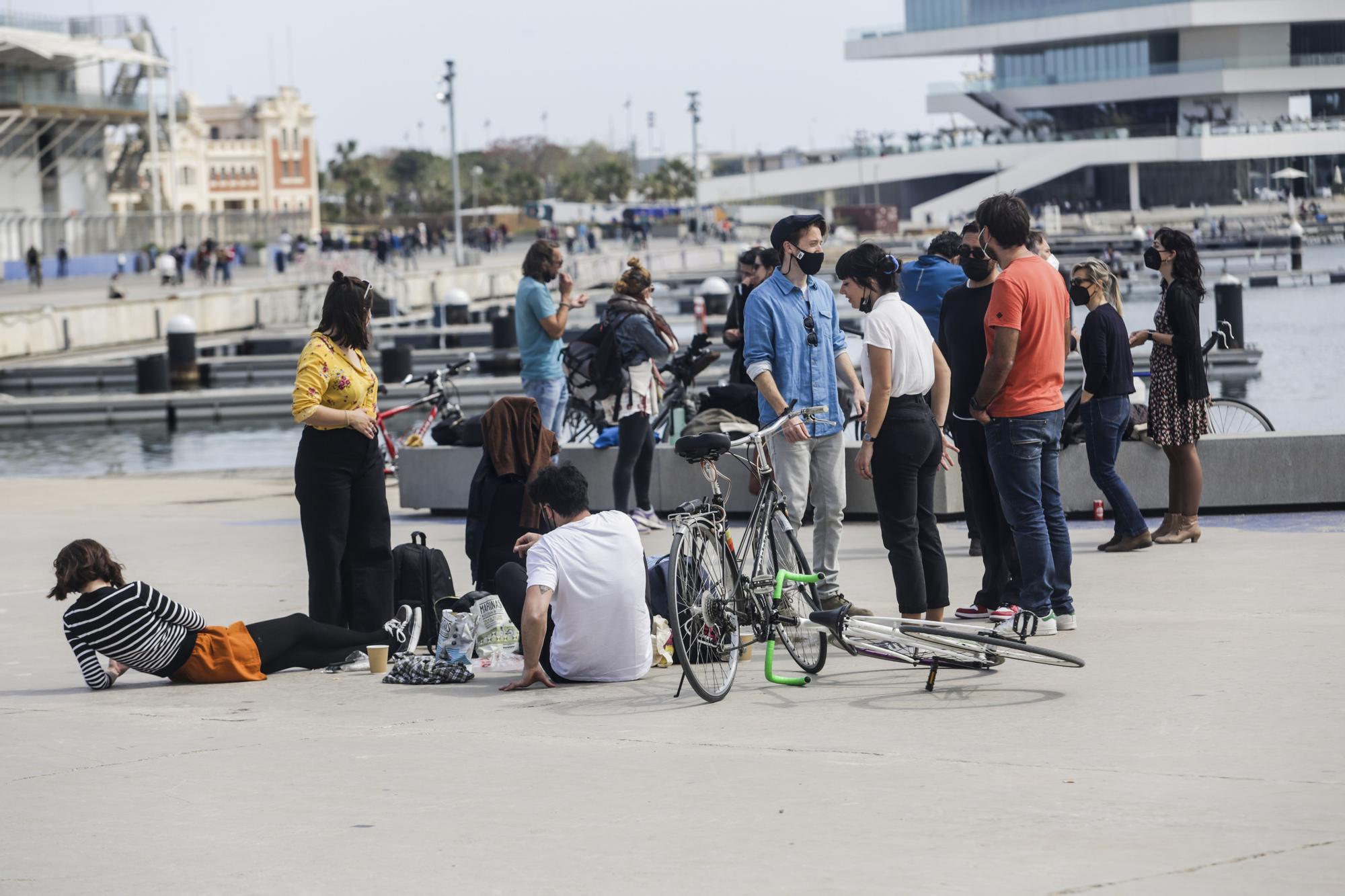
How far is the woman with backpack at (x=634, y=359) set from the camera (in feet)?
38.4

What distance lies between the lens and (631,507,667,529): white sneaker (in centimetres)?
1227

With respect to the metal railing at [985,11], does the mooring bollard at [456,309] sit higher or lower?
lower

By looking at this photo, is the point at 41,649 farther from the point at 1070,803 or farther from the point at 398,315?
the point at 398,315

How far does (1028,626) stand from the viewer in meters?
7.72

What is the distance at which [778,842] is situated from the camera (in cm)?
501

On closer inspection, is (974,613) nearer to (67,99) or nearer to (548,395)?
(548,395)

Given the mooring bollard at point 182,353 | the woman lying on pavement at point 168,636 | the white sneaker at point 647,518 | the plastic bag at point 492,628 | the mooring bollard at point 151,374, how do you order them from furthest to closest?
the mooring bollard at point 182,353
the mooring bollard at point 151,374
the white sneaker at point 647,518
the plastic bag at point 492,628
the woman lying on pavement at point 168,636

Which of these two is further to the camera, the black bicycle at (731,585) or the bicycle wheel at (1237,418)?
the bicycle wheel at (1237,418)

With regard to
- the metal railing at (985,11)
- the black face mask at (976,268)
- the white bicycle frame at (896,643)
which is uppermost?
the metal railing at (985,11)

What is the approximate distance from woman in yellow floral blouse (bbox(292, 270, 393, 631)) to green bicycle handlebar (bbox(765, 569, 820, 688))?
2.12 meters

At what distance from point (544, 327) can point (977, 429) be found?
4.51 metres

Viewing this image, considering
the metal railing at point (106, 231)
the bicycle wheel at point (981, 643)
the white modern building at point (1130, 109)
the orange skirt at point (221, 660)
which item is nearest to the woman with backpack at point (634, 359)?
the orange skirt at point (221, 660)

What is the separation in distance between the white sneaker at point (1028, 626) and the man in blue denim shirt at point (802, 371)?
2.25 feet

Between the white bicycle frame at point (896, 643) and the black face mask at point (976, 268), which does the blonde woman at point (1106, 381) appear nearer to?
the black face mask at point (976, 268)
